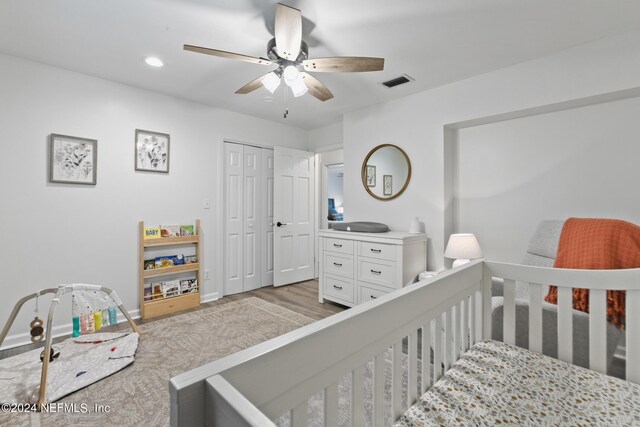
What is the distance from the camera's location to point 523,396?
102 centimetres

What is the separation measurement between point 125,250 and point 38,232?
2.21 feet

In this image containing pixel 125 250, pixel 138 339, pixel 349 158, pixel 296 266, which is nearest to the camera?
pixel 138 339

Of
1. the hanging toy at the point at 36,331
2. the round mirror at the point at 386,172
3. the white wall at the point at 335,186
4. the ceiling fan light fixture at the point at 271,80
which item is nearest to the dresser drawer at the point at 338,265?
the round mirror at the point at 386,172

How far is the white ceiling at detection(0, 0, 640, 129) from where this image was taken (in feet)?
5.83

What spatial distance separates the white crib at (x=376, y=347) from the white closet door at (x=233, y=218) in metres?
2.93

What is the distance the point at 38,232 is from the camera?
2525 mm

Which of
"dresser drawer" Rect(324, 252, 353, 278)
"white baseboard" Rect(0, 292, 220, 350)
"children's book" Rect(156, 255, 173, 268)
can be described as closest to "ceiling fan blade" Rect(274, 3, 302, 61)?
"dresser drawer" Rect(324, 252, 353, 278)

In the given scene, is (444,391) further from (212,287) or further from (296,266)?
(296,266)

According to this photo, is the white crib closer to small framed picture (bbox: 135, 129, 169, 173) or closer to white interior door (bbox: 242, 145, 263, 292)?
small framed picture (bbox: 135, 129, 169, 173)

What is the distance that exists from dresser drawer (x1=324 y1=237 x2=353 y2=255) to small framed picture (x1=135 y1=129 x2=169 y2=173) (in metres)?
1.99

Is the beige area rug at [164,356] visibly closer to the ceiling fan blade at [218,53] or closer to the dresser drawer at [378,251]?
the dresser drawer at [378,251]

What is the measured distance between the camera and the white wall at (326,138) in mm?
4301

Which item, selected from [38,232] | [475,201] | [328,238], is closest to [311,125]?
[328,238]

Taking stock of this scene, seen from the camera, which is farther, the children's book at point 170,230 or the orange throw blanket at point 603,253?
the children's book at point 170,230
